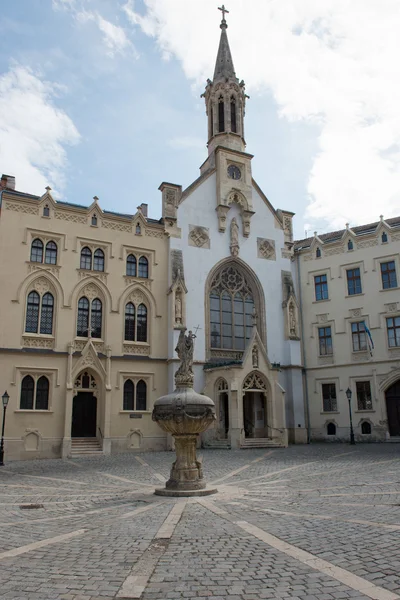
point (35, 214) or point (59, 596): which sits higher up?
point (35, 214)

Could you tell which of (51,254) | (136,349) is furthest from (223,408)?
(51,254)

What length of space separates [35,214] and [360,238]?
2121 centimetres

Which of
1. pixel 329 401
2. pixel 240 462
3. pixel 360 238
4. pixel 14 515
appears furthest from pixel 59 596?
pixel 360 238

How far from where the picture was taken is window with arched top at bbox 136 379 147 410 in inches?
1150

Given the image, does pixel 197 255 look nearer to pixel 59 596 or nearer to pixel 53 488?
pixel 53 488

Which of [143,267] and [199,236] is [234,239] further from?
[143,267]

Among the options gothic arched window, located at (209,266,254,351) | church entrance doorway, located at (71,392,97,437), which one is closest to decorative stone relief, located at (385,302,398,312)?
gothic arched window, located at (209,266,254,351)

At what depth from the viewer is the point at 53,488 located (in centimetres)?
1472

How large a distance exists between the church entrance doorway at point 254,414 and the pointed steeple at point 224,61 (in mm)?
24027

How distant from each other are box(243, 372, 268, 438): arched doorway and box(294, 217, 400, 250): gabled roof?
1179cm

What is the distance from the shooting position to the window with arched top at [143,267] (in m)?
31.0

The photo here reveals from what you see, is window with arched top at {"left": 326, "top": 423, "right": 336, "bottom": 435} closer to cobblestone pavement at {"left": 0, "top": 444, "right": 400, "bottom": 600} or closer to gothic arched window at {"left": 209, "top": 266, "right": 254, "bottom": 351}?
gothic arched window at {"left": 209, "top": 266, "right": 254, "bottom": 351}

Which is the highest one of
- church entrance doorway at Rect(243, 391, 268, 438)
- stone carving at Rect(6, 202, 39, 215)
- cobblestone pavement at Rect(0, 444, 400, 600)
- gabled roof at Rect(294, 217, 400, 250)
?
gabled roof at Rect(294, 217, 400, 250)

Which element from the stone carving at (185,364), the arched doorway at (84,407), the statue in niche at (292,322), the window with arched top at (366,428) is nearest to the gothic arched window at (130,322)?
the arched doorway at (84,407)
